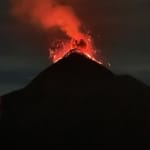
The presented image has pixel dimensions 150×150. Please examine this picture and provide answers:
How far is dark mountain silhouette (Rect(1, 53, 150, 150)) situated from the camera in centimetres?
19000

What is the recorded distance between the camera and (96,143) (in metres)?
189

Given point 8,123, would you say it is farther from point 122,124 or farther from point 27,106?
point 122,124

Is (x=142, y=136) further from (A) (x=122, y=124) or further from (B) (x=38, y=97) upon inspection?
(B) (x=38, y=97)

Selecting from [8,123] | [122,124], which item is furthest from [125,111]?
[8,123]

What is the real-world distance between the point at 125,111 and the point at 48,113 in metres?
11.3

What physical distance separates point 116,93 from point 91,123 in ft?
29.0

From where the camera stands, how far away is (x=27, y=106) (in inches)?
7756

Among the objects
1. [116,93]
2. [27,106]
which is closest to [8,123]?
[27,106]

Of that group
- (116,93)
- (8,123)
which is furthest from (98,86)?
(8,123)

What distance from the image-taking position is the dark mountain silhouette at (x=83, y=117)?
190 m

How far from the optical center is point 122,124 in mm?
191750

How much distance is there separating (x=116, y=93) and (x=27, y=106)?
531 inches

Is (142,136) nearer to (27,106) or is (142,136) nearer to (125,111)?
(125,111)

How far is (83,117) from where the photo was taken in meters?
193
